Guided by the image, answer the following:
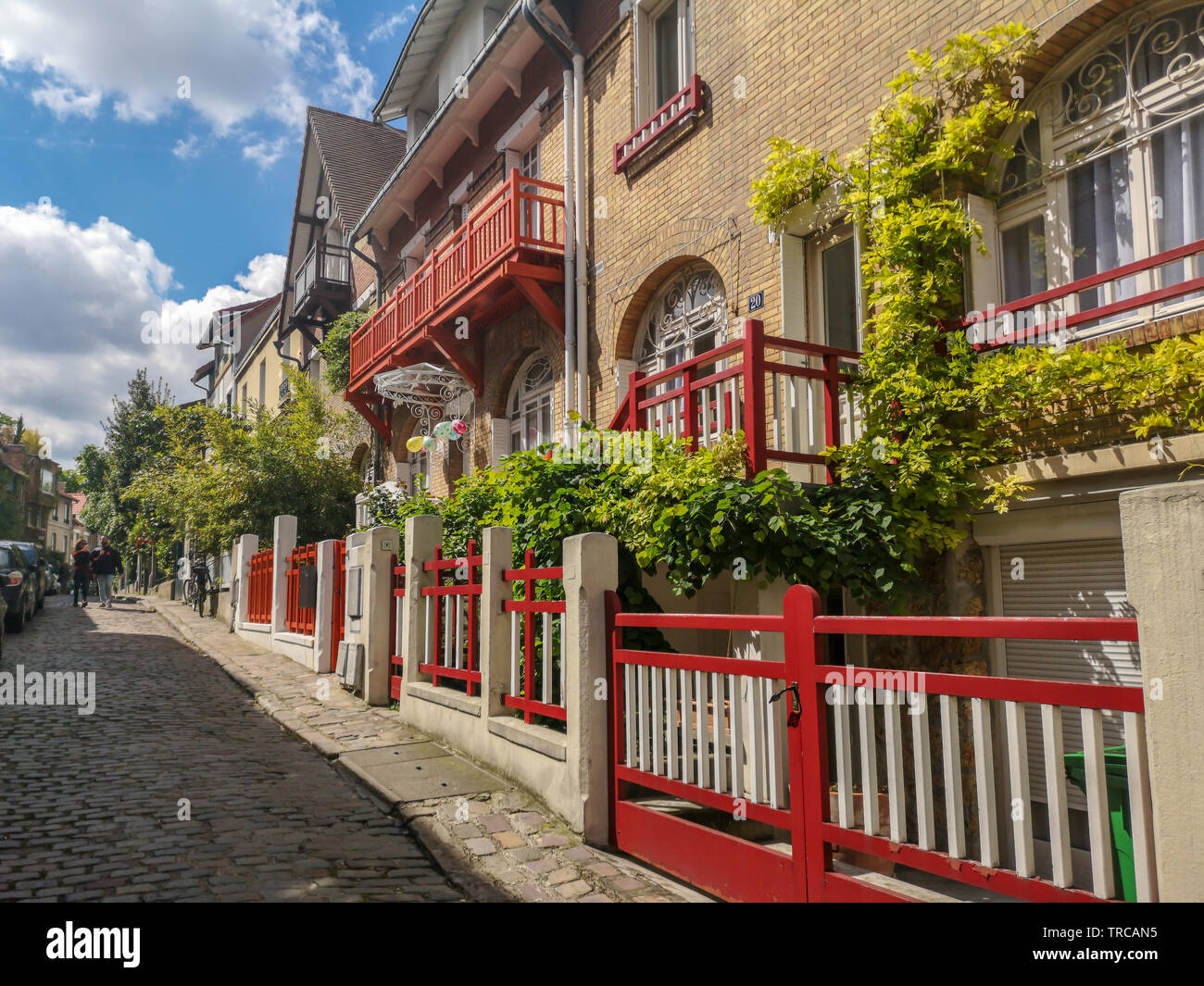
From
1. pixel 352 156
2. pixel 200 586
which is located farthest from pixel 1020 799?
pixel 352 156

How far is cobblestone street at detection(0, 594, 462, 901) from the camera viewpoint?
4445 millimetres

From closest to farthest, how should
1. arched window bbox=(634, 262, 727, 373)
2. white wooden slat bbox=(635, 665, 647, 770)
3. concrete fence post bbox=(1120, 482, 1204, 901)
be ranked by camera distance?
concrete fence post bbox=(1120, 482, 1204, 901), white wooden slat bbox=(635, 665, 647, 770), arched window bbox=(634, 262, 727, 373)

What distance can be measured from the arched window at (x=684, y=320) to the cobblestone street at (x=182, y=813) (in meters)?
5.63

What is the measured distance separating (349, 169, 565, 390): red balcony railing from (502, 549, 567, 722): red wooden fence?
637 cm

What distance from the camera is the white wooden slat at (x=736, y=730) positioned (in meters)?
4.29

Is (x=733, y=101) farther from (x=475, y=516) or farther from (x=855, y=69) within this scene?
(x=475, y=516)

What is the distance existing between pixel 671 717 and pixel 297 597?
10.0 meters

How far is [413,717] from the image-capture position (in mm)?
8398

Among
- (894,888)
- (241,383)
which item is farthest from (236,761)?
(241,383)

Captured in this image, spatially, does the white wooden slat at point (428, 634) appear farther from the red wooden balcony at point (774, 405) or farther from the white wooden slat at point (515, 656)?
the red wooden balcony at point (774, 405)

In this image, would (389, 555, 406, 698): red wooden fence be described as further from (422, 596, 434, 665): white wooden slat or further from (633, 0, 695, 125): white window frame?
(633, 0, 695, 125): white window frame

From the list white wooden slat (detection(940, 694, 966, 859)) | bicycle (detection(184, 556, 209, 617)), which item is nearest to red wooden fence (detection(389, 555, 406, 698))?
white wooden slat (detection(940, 694, 966, 859))

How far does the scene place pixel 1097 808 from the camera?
9.29ft

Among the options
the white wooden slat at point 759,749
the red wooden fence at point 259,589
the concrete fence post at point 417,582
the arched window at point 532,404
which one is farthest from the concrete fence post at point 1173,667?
the red wooden fence at point 259,589
